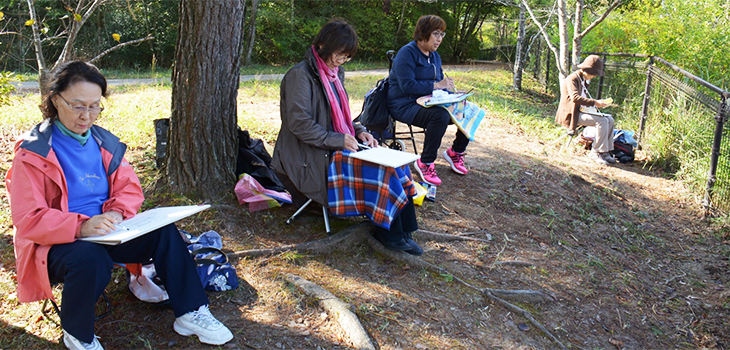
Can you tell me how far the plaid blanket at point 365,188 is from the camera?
361 cm

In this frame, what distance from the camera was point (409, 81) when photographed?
5230 millimetres

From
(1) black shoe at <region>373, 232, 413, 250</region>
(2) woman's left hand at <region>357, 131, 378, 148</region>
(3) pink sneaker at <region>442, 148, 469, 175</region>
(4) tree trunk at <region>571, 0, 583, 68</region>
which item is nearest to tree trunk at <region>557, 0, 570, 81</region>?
(4) tree trunk at <region>571, 0, 583, 68</region>

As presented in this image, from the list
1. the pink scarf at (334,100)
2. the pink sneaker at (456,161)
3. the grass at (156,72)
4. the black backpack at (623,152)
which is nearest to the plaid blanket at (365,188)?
the pink scarf at (334,100)

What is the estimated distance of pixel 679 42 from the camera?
32.1ft

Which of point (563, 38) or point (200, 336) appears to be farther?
point (563, 38)

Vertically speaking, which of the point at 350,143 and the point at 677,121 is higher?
the point at 350,143

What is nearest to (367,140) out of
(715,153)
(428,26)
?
(428,26)

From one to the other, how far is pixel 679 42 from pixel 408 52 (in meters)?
6.93

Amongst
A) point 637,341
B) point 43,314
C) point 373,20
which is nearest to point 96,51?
point 373,20

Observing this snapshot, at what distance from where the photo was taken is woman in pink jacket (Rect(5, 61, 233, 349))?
247 cm

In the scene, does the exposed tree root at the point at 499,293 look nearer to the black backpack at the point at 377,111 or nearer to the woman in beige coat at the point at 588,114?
the black backpack at the point at 377,111

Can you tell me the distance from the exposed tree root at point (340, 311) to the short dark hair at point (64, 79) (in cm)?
160

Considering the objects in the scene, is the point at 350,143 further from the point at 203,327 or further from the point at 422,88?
the point at 422,88

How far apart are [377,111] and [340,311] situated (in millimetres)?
2680
